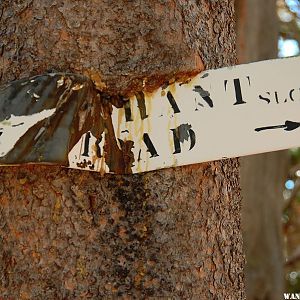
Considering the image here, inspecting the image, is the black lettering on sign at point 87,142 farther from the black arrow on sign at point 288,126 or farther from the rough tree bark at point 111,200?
the black arrow on sign at point 288,126

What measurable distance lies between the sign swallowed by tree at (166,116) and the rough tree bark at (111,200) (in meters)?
0.02

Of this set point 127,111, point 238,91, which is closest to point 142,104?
point 127,111

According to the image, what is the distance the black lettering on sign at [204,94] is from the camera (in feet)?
2.71

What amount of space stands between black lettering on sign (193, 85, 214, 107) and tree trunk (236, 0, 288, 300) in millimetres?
3333

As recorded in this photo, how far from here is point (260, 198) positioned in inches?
171

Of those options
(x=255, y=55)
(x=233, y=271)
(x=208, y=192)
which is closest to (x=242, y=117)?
(x=208, y=192)

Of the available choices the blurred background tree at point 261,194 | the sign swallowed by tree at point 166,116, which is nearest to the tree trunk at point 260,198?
the blurred background tree at point 261,194

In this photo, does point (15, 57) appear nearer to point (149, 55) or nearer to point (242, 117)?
point (149, 55)

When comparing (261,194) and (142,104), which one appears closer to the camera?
(142,104)

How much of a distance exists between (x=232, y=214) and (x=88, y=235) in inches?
8.6

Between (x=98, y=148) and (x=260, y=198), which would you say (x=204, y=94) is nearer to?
(x=98, y=148)

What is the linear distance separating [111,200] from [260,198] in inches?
144

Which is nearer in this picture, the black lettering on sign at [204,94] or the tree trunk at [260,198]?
the black lettering on sign at [204,94]

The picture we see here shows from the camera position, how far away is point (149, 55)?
0.81 metres
